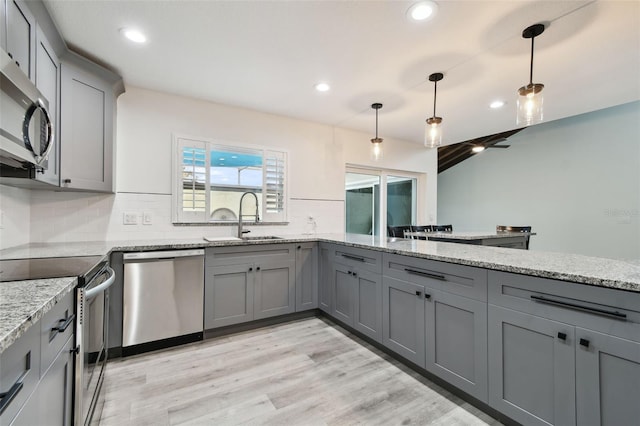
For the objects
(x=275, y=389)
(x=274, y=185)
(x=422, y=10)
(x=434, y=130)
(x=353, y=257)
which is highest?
(x=422, y=10)

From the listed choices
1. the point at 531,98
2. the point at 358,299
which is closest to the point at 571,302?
the point at 531,98

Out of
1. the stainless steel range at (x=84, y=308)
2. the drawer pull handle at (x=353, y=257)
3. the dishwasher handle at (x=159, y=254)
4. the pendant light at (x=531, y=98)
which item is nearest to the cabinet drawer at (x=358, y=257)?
the drawer pull handle at (x=353, y=257)

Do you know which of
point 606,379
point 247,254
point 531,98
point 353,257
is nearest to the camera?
point 606,379

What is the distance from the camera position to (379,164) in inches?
182

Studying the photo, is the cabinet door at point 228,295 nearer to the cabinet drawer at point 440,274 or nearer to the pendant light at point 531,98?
the cabinet drawer at point 440,274

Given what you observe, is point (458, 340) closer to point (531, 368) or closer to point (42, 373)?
point (531, 368)

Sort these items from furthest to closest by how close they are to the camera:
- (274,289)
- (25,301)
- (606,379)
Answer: (274,289)
(606,379)
(25,301)

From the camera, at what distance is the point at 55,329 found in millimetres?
965

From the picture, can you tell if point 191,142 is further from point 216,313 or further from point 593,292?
point 593,292

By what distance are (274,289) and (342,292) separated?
70cm

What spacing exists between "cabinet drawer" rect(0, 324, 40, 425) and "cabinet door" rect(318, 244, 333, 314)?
235 centimetres

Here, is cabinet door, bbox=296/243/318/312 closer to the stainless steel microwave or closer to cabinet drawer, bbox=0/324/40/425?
the stainless steel microwave

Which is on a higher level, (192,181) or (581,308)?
(192,181)

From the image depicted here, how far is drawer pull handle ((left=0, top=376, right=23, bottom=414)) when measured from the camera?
610mm
